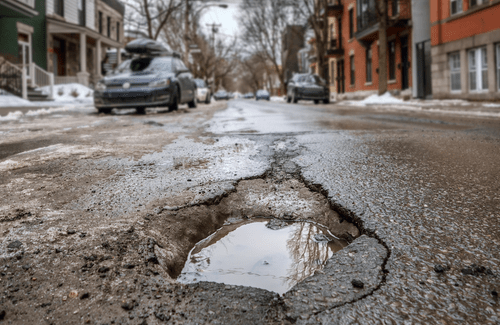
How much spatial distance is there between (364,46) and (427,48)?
285 inches

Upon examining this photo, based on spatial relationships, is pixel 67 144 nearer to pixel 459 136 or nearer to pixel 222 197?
pixel 222 197

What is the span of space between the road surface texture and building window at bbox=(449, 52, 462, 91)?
13.3m

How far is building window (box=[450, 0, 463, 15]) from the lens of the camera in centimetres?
1562

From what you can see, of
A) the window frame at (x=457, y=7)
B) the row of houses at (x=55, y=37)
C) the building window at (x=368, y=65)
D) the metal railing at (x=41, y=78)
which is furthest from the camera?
the building window at (x=368, y=65)

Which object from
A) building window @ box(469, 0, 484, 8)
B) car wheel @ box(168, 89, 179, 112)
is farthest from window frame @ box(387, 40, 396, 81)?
car wheel @ box(168, 89, 179, 112)

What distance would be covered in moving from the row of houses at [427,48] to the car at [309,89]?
11.6ft

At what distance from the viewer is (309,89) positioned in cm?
2188

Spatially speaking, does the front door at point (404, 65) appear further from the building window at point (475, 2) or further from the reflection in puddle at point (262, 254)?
the reflection in puddle at point (262, 254)

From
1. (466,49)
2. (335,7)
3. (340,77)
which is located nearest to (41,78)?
(466,49)

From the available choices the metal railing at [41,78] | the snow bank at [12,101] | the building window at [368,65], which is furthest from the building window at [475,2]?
the metal railing at [41,78]

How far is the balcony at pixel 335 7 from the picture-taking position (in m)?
28.9

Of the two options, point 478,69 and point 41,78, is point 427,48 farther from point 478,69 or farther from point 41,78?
point 41,78

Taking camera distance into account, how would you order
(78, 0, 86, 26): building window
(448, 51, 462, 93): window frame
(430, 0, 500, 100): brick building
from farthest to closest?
1. (78, 0, 86, 26): building window
2. (448, 51, 462, 93): window frame
3. (430, 0, 500, 100): brick building

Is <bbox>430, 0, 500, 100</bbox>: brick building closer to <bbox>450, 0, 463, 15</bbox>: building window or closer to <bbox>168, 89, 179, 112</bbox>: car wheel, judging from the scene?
<bbox>450, 0, 463, 15</bbox>: building window
